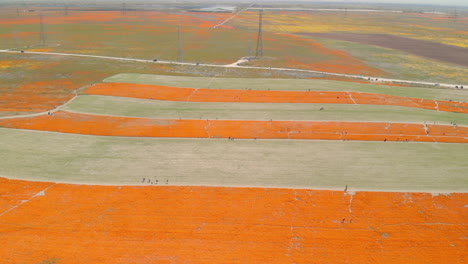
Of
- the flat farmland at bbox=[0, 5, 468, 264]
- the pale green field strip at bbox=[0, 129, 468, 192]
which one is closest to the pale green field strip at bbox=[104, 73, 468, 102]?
the flat farmland at bbox=[0, 5, 468, 264]

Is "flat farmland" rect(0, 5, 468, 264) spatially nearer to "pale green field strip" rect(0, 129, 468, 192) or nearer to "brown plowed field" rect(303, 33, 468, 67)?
"pale green field strip" rect(0, 129, 468, 192)

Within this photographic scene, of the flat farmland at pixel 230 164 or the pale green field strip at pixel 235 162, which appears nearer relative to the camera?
the flat farmland at pixel 230 164

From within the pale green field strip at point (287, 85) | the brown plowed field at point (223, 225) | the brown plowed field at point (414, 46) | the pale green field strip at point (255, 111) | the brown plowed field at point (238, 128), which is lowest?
the brown plowed field at point (223, 225)

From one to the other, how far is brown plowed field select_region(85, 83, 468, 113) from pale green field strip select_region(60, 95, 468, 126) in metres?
2.15

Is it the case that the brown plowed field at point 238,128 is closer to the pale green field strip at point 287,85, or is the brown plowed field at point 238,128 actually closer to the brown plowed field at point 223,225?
the brown plowed field at point 223,225

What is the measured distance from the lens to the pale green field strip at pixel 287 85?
66.5m

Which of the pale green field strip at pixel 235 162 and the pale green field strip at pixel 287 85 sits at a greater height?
the pale green field strip at pixel 287 85

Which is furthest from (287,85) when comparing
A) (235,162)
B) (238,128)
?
(235,162)

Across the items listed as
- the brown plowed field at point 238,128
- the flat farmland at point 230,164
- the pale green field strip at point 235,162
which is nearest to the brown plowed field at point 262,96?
the flat farmland at point 230,164

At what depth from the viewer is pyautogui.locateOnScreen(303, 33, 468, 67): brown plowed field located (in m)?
105

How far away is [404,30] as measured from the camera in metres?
174

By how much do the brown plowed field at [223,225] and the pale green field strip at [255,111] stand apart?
20.9m

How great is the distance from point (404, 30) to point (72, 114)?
581 feet

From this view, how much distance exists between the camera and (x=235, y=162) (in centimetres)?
4000
